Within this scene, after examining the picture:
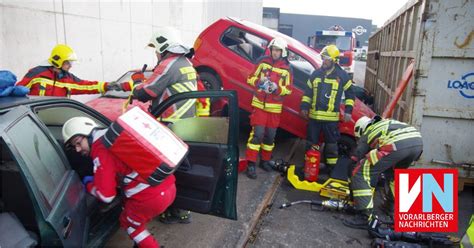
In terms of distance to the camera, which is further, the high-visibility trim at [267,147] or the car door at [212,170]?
the high-visibility trim at [267,147]

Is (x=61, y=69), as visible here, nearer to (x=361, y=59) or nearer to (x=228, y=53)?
(x=228, y=53)

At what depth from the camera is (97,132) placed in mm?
2395

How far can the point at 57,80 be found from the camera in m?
4.07

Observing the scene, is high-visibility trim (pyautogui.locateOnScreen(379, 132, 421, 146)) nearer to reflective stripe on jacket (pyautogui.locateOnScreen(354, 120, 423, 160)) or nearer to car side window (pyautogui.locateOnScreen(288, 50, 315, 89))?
reflective stripe on jacket (pyautogui.locateOnScreen(354, 120, 423, 160))

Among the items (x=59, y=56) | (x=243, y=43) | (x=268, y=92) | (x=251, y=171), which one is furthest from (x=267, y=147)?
(x=59, y=56)

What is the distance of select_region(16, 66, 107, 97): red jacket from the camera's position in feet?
12.9

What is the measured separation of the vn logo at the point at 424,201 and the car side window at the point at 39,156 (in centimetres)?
248

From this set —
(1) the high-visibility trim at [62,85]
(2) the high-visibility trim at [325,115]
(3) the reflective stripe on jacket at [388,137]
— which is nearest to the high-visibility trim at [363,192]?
(3) the reflective stripe on jacket at [388,137]

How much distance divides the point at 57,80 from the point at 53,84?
7 centimetres

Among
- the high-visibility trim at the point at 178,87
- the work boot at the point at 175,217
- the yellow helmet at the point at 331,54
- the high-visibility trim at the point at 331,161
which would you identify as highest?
the yellow helmet at the point at 331,54

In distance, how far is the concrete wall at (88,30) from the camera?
4.93 metres

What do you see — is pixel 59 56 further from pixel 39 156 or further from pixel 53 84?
pixel 39 156

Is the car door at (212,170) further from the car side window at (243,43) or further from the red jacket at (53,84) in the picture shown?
the car side window at (243,43)

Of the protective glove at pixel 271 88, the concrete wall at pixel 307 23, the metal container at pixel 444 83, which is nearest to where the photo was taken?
the metal container at pixel 444 83
